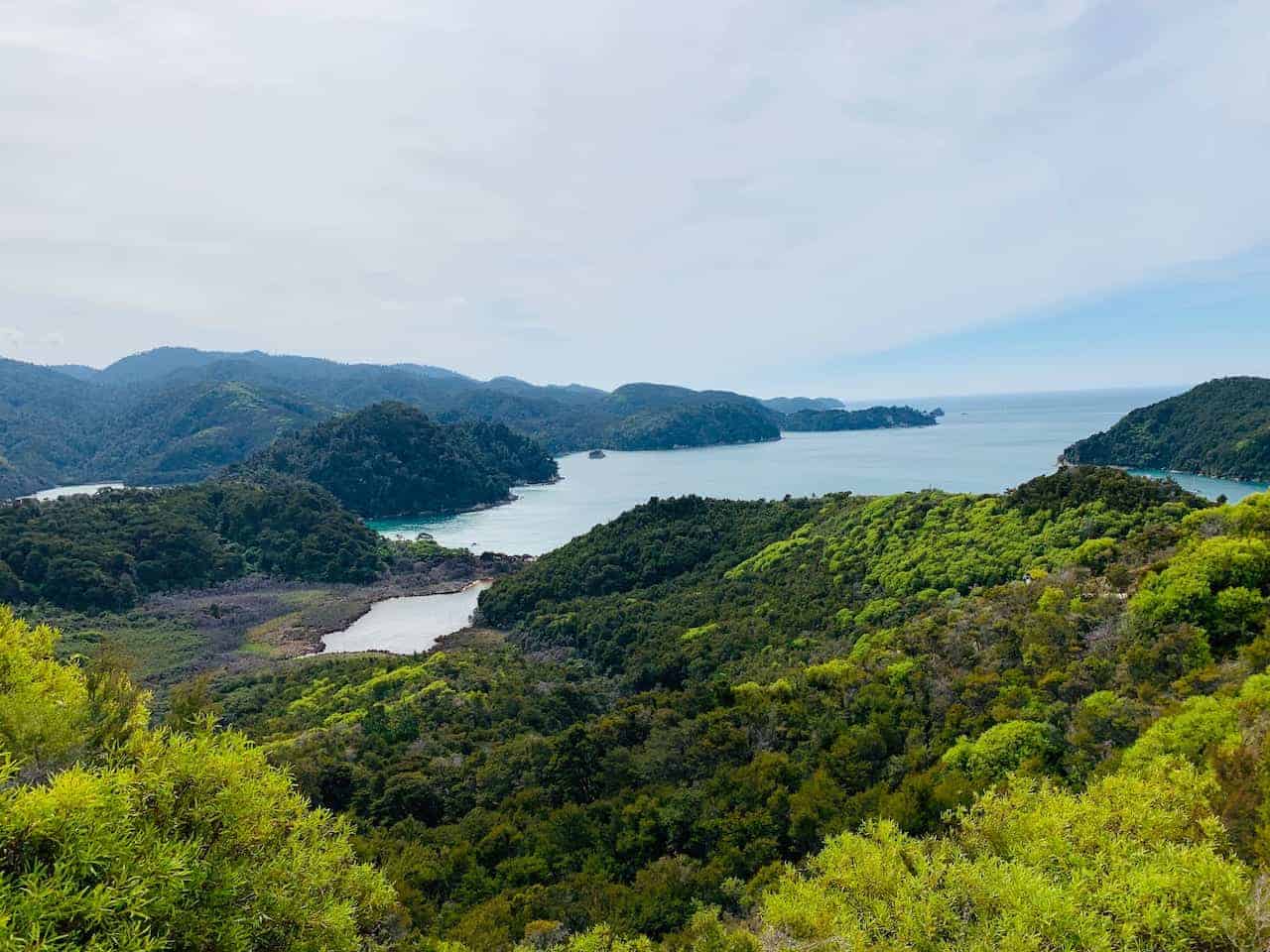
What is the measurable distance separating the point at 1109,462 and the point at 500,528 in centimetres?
10700

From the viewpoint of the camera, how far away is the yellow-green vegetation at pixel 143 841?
254 inches

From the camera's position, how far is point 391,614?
216 ft

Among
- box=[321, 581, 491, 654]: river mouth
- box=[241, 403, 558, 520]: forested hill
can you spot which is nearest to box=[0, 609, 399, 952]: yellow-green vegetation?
box=[321, 581, 491, 654]: river mouth

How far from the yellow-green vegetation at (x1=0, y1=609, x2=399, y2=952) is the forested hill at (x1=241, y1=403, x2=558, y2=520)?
119 metres

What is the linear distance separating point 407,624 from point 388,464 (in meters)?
72.0

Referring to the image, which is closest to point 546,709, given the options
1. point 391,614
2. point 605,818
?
point 605,818

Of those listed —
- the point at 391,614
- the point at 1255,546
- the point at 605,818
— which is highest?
the point at 1255,546

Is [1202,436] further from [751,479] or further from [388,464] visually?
[388,464]

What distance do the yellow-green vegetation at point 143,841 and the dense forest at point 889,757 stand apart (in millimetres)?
4423

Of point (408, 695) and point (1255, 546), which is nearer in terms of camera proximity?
point (1255, 546)

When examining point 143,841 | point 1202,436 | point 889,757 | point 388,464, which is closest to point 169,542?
point 388,464

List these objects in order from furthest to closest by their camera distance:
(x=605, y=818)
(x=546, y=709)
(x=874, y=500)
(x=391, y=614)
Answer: (x=391, y=614)
(x=874, y=500)
(x=546, y=709)
(x=605, y=818)

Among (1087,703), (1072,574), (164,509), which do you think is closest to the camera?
(1087,703)

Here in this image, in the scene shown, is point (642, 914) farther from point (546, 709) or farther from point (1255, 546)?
point (1255, 546)
